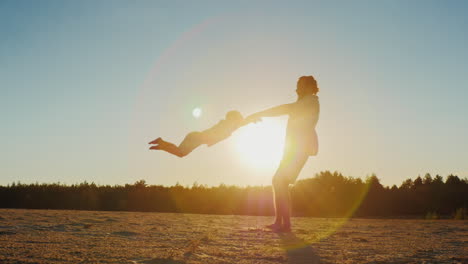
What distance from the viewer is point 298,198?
988 inches

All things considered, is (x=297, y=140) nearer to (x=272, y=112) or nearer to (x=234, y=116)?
(x=272, y=112)

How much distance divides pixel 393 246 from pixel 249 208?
67.4 feet

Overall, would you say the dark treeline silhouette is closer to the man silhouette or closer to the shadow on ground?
the man silhouette

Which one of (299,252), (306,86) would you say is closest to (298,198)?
(306,86)

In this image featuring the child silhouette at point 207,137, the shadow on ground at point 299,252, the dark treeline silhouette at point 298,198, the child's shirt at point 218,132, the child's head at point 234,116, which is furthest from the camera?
the dark treeline silhouette at point 298,198

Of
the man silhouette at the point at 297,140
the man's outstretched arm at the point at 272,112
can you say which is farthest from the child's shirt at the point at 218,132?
the man silhouette at the point at 297,140

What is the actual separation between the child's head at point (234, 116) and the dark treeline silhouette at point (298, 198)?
17716 millimetres

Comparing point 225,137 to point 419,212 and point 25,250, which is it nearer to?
point 25,250

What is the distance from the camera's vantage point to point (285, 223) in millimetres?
7055

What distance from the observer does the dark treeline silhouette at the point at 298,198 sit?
24.5m

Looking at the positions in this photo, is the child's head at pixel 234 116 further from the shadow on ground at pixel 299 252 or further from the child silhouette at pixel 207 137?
the shadow on ground at pixel 299 252

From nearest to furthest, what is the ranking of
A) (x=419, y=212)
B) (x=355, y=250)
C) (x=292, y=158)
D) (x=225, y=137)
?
(x=355, y=250), (x=225, y=137), (x=292, y=158), (x=419, y=212)

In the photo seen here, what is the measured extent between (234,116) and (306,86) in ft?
5.58

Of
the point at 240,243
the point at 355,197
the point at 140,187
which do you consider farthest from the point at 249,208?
the point at 240,243
